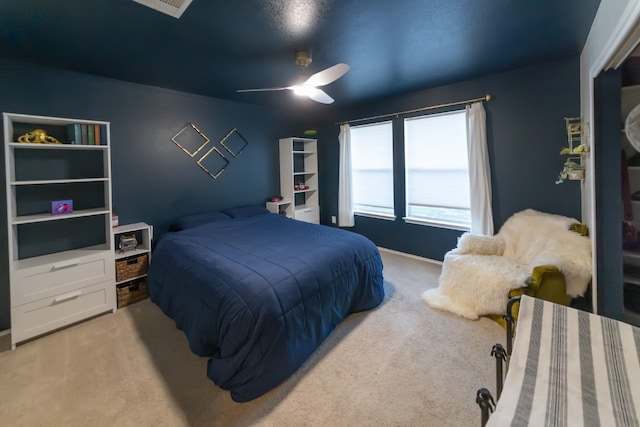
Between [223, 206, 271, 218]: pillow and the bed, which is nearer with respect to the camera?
the bed

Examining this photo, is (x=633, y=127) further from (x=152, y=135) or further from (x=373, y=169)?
(x=152, y=135)

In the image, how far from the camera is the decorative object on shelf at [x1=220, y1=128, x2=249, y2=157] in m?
3.99

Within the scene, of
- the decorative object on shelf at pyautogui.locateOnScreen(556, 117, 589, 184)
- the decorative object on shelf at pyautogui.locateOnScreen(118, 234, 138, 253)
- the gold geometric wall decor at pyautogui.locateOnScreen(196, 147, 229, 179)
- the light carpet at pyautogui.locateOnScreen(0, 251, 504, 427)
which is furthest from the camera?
the gold geometric wall decor at pyautogui.locateOnScreen(196, 147, 229, 179)

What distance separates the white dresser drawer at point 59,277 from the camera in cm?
222

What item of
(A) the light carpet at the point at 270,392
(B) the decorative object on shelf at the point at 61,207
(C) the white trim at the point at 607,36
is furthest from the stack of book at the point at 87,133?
(C) the white trim at the point at 607,36

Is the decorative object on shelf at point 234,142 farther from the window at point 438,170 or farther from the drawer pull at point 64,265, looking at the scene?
the window at point 438,170

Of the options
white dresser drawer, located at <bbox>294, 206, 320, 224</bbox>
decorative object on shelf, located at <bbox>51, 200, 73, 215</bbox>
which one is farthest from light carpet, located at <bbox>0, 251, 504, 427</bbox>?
white dresser drawer, located at <bbox>294, 206, 320, 224</bbox>

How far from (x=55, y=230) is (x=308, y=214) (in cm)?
328

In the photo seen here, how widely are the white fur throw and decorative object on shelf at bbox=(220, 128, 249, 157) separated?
128 inches

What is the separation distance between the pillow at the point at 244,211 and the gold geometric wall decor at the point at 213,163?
556 millimetres

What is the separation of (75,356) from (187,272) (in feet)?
3.35

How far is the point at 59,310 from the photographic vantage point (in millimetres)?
2408

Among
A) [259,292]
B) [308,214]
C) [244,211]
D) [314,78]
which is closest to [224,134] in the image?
[244,211]

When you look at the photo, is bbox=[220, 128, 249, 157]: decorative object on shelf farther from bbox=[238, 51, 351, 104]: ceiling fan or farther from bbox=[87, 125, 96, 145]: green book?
bbox=[238, 51, 351, 104]: ceiling fan
